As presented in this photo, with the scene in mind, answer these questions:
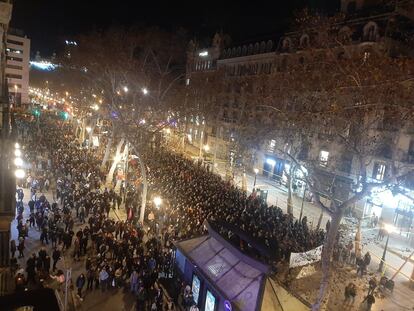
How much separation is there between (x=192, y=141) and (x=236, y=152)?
25.5m

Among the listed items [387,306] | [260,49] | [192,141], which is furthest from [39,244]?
[192,141]

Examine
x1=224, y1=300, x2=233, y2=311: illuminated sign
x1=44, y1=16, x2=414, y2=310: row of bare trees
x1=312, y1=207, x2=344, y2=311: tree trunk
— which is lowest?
x1=224, y1=300, x2=233, y2=311: illuminated sign

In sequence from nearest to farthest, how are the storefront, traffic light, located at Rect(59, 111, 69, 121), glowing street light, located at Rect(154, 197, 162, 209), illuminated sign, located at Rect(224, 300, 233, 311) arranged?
illuminated sign, located at Rect(224, 300, 233, 311), glowing street light, located at Rect(154, 197, 162, 209), the storefront, traffic light, located at Rect(59, 111, 69, 121)

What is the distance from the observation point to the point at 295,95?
74.1 ft

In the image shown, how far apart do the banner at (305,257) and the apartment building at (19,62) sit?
79.2 m

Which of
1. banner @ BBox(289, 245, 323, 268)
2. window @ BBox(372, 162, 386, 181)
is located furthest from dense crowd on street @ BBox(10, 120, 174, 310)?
window @ BBox(372, 162, 386, 181)

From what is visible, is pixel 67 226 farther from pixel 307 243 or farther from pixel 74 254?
pixel 307 243

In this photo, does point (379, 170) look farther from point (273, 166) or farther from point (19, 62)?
point (19, 62)

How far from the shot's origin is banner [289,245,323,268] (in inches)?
583

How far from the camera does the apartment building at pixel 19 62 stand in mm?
81188

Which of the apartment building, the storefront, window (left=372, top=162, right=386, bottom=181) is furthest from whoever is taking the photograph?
the apartment building

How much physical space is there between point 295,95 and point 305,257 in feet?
36.5

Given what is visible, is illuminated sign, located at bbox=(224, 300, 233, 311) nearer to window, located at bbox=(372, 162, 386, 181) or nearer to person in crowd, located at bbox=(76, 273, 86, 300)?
person in crowd, located at bbox=(76, 273, 86, 300)

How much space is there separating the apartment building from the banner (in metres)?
79.2
